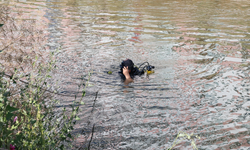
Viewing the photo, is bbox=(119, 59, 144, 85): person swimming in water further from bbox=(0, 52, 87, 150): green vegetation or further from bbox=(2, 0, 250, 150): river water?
bbox=(0, 52, 87, 150): green vegetation

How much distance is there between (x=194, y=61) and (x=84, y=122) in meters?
4.45

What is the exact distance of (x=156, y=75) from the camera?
6.48 m

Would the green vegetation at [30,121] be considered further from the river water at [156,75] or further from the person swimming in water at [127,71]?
the person swimming in water at [127,71]

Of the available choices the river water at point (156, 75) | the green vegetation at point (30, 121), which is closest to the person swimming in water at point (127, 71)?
the river water at point (156, 75)

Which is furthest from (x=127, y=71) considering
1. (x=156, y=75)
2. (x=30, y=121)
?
(x=30, y=121)

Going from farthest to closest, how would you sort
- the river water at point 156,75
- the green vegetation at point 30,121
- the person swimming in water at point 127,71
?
the person swimming in water at point 127,71 < the river water at point 156,75 < the green vegetation at point 30,121

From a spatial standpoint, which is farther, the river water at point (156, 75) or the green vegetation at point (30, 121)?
the river water at point (156, 75)

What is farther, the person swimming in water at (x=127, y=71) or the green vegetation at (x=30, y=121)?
the person swimming in water at (x=127, y=71)

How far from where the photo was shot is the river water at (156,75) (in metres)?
3.86

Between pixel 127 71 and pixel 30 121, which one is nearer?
pixel 30 121

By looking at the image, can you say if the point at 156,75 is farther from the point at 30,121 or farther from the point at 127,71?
the point at 30,121

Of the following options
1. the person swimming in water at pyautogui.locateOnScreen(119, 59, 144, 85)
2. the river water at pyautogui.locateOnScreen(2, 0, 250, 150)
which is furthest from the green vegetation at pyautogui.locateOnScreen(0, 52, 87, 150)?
the person swimming in water at pyautogui.locateOnScreen(119, 59, 144, 85)

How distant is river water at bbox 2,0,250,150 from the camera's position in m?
3.86

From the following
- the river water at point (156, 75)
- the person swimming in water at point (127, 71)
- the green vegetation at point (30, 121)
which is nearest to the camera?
the green vegetation at point (30, 121)
